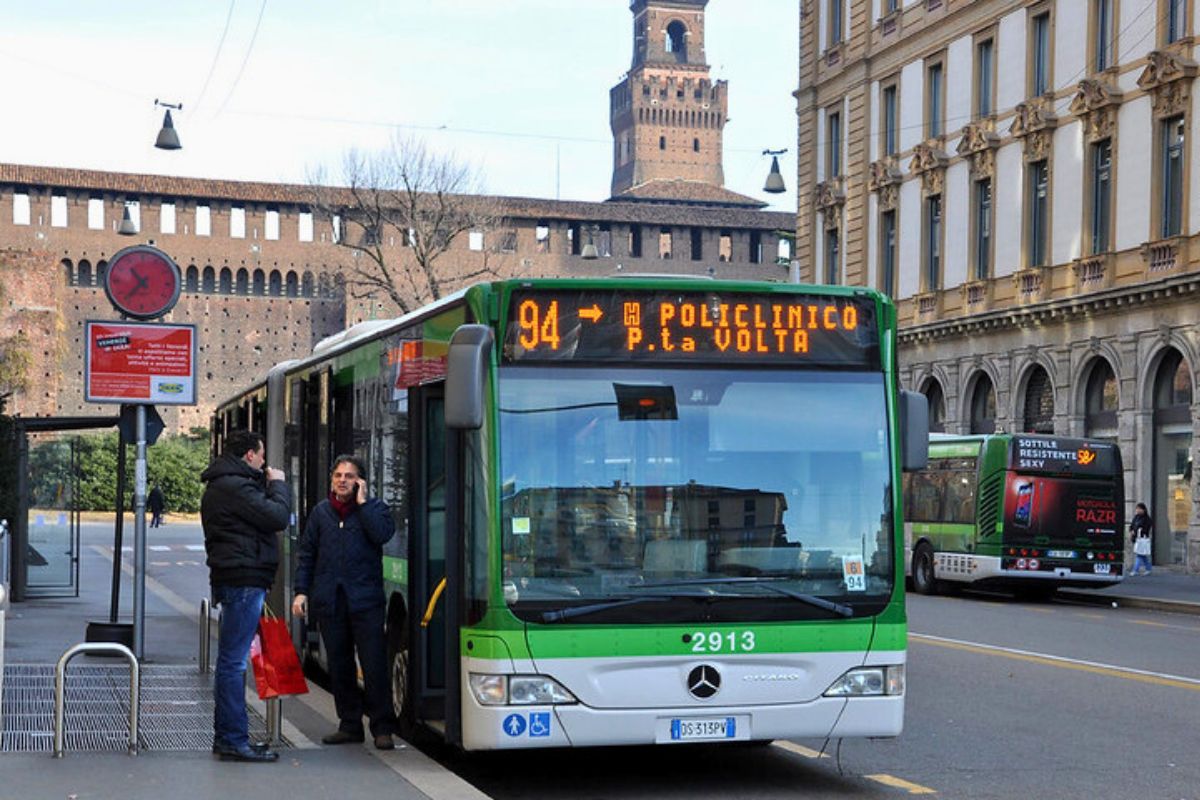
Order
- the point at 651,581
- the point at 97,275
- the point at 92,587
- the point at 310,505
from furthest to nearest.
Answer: the point at 97,275
the point at 92,587
the point at 310,505
the point at 651,581

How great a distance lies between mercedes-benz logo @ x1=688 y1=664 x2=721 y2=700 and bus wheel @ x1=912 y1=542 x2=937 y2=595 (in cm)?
2397

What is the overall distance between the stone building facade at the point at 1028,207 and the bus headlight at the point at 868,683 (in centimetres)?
2856

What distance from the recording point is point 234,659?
10047mm

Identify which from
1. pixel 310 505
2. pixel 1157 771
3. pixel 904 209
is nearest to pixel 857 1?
pixel 904 209

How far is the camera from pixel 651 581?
31.0 feet

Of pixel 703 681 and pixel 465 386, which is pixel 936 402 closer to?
pixel 703 681

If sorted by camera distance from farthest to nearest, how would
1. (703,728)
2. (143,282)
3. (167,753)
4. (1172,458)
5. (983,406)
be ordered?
(983,406) → (1172,458) → (143,282) → (167,753) → (703,728)

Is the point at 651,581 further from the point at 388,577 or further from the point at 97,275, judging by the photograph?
the point at 97,275

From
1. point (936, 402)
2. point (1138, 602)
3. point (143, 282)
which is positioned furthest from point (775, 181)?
point (143, 282)

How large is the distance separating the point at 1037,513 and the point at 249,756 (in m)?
22.6

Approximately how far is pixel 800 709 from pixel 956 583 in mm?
25214

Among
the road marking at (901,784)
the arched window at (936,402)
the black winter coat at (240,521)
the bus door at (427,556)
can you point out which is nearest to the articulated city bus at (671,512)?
the bus door at (427,556)

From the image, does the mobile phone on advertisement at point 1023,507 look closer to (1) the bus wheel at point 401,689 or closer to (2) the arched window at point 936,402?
(2) the arched window at point 936,402

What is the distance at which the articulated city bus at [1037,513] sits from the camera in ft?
101
